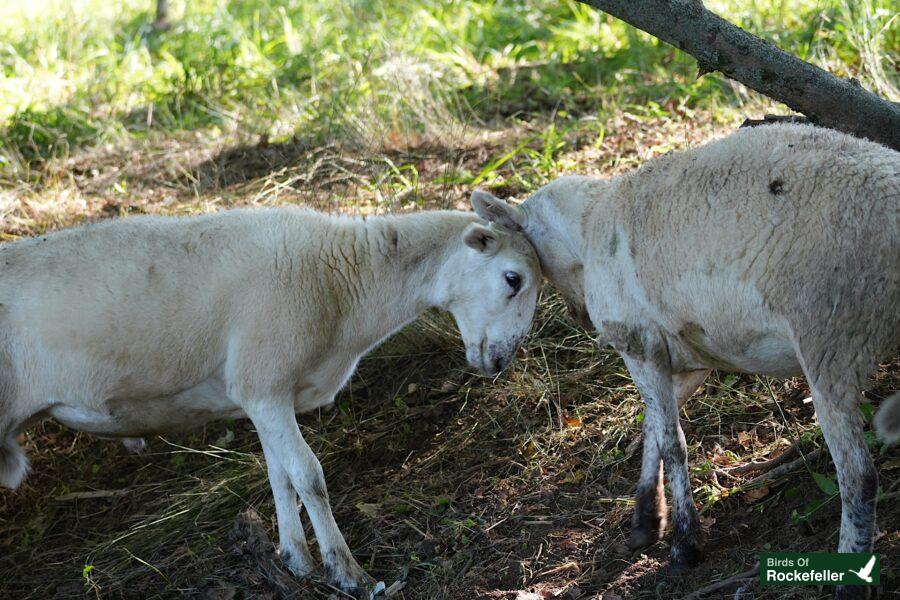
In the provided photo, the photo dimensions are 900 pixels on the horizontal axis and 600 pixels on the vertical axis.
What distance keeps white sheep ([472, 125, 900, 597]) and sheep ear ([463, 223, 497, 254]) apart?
0.15 meters

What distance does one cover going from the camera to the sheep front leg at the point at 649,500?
14.6ft

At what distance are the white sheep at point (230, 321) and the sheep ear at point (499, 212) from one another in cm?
7

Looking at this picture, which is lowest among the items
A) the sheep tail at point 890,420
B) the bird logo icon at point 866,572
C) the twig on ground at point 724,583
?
the twig on ground at point 724,583

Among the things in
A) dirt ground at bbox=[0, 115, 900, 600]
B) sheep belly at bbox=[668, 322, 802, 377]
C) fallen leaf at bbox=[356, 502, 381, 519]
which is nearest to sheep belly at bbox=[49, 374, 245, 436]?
dirt ground at bbox=[0, 115, 900, 600]

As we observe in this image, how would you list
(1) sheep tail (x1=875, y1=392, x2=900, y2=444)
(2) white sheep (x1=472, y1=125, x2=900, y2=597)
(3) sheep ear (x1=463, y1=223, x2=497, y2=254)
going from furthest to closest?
(3) sheep ear (x1=463, y1=223, x2=497, y2=254), (2) white sheep (x1=472, y1=125, x2=900, y2=597), (1) sheep tail (x1=875, y1=392, x2=900, y2=444)

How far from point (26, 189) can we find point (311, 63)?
2571 millimetres

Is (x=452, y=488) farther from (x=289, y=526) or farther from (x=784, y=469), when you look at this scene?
(x=784, y=469)

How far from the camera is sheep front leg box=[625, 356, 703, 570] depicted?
Result: 13.6 feet

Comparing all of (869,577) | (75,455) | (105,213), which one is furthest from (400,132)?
(869,577)

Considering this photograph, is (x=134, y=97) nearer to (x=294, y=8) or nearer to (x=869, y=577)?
(x=294, y=8)

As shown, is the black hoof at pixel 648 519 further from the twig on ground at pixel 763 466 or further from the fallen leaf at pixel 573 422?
the fallen leaf at pixel 573 422

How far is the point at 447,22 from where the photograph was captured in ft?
31.8

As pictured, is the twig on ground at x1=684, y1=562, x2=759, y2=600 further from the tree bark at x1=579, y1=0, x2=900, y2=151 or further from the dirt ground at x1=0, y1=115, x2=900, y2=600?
the tree bark at x1=579, y1=0, x2=900, y2=151

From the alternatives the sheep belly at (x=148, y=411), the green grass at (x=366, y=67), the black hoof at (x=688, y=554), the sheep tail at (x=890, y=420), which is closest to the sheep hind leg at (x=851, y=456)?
the sheep tail at (x=890, y=420)
